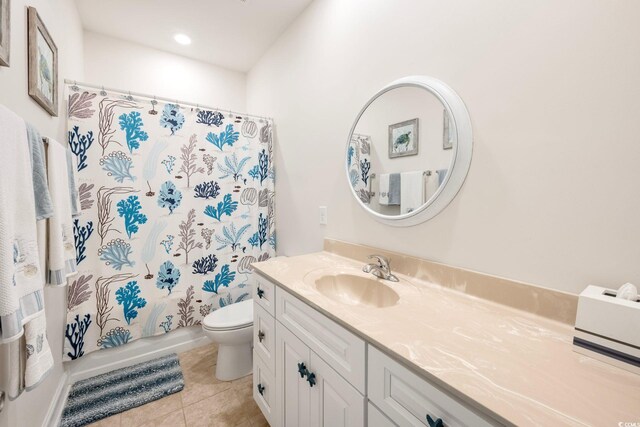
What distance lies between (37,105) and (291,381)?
1690mm

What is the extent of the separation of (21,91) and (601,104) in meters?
1.99

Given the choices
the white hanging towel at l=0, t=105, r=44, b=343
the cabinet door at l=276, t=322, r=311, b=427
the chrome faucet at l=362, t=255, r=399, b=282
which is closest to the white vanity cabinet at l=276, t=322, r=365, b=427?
the cabinet door at l=276, t=322, r=311, b=427

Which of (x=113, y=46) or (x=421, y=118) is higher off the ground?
(x=113, y=46)

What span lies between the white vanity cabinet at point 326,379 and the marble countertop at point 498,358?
41mm

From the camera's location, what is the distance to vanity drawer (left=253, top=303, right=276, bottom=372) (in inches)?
49.2

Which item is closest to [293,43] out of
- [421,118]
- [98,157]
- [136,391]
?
[421,118]

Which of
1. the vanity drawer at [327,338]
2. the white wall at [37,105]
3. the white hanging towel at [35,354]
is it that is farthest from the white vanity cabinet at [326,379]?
the white wall at [37,105]

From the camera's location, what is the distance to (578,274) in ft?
2.53

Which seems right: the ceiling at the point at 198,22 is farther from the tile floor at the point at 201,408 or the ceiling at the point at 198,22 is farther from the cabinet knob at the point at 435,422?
the tile floor at the point at 201,408

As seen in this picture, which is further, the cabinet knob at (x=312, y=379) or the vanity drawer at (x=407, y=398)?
the cabinet knob at (x=312, y=379)

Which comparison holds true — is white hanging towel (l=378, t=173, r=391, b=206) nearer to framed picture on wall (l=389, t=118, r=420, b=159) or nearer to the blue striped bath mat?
framed picture on wall (l=389, t=118, r=420, b=159)

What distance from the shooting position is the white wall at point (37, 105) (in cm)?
95

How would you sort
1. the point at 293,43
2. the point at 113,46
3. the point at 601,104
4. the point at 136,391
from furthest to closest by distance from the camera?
the point at 113,46
the point at 293,43
the point at 136,391
the point at 601,104

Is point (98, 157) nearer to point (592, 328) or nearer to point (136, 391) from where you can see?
point (136, 391)
